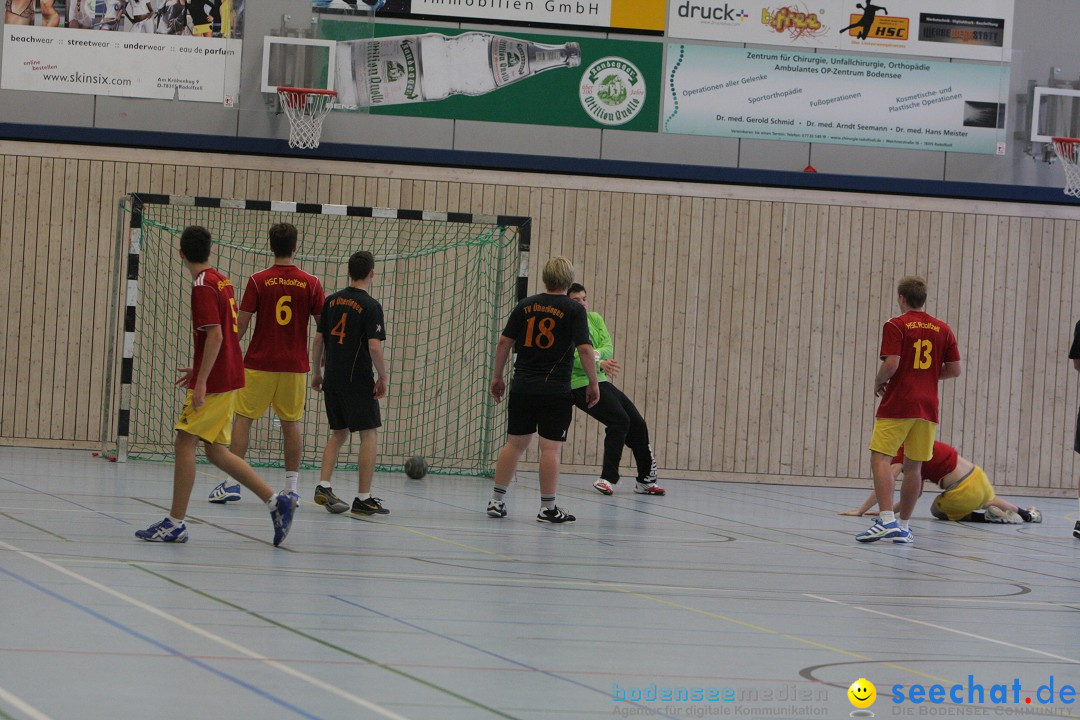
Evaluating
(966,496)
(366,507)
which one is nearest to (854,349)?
(966,496)

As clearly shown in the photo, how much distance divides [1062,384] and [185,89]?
1134cm

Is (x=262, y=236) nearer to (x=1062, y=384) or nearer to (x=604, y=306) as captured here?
(x=604, y=306)

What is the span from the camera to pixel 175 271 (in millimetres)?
15344

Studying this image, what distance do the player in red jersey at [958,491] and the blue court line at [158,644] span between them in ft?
25.2

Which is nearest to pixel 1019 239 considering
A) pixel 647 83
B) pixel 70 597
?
pixel 647 83

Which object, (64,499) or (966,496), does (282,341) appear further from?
(966,496)

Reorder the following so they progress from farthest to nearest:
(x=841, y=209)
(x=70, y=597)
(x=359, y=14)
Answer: (x=841, y=209) → (x=359, y=14) → (x=70, y=597)

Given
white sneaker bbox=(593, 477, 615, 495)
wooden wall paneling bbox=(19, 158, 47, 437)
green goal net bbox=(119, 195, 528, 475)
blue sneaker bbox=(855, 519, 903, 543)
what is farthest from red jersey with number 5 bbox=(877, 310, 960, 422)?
wooden wall paneling bbox=(19, 158, 47, 437)

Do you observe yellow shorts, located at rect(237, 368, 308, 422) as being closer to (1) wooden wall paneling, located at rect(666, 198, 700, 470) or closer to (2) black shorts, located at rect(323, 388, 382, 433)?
(2) black shorts, located at rect(323, 388, 382, 433)

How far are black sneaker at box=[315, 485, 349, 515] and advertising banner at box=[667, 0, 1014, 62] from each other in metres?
8.58

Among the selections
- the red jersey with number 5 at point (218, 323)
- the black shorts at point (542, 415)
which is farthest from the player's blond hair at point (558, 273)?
the red jersey with number 5 at point (218, 323)

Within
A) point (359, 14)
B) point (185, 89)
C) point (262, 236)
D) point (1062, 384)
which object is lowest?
point (1062, 384)

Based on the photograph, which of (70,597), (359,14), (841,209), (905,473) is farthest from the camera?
(841,209)

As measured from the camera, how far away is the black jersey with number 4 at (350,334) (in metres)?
9.51
